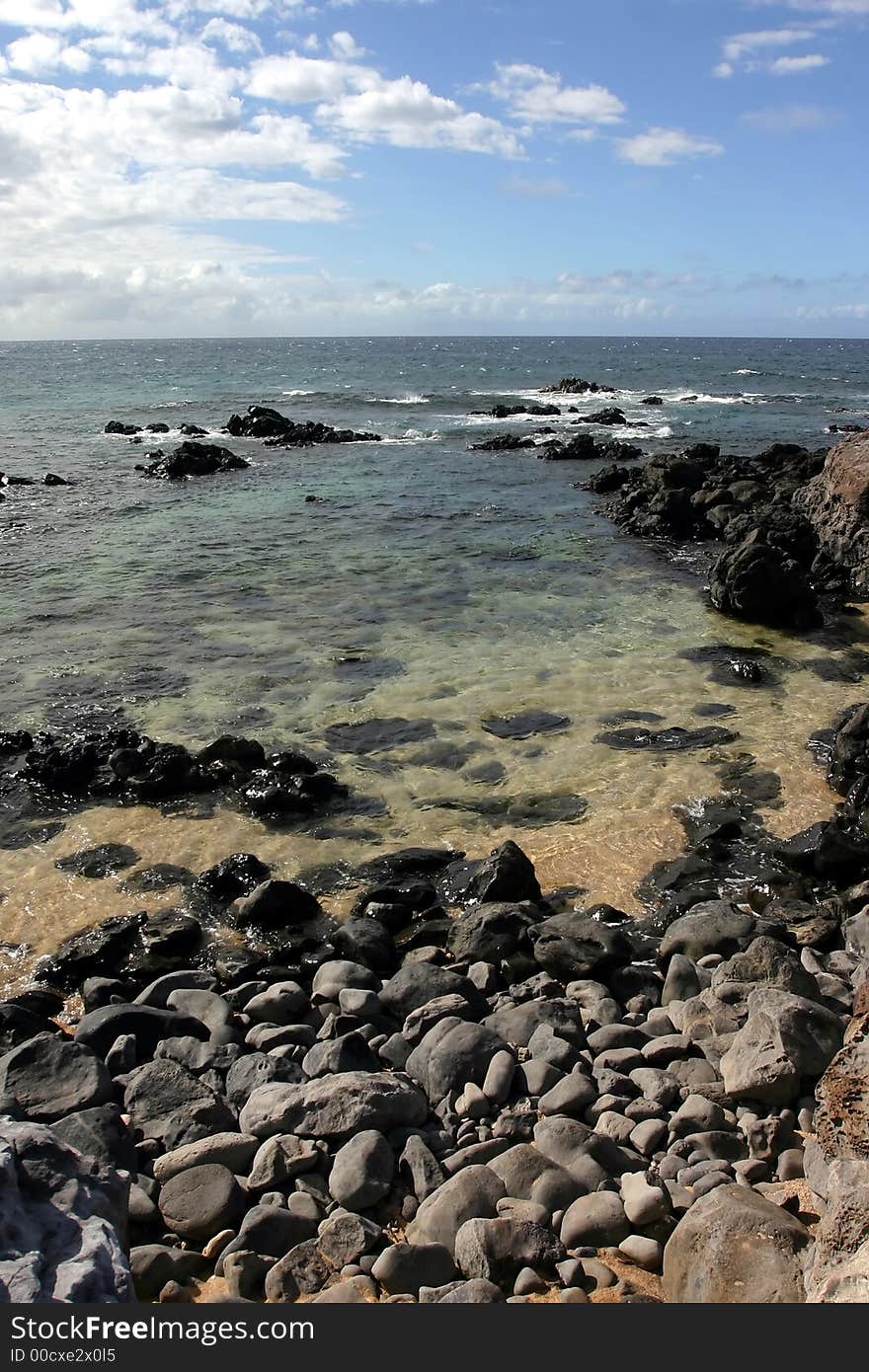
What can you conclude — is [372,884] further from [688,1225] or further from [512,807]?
[688,1225]

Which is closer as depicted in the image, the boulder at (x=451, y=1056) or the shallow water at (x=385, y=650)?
the boulder at (x=451, y=1056)

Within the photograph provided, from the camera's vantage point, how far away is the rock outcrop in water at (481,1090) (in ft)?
18.2

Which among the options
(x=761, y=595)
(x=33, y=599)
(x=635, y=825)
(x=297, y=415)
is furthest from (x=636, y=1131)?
(x=297, y=415)

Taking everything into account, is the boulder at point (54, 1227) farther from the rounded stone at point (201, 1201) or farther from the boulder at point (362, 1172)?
the boulder at point (362, 1172)

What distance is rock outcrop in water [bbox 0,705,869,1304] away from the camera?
5.54 m

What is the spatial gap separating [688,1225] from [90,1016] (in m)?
5.59

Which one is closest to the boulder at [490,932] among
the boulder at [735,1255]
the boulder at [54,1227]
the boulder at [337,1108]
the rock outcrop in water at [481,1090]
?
the rock outcrop in water at [481,1090]

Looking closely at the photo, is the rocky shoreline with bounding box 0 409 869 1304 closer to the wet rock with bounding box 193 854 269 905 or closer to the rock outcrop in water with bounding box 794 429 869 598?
the wet rock with bounding box 193 854 269 905

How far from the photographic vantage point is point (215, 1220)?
6.21 metres

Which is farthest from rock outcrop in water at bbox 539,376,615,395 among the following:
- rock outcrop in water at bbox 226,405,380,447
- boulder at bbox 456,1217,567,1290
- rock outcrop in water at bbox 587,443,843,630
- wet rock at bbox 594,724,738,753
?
boulder at bbox 456,1217,567,1290

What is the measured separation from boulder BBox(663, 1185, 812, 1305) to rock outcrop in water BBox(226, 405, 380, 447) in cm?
5206

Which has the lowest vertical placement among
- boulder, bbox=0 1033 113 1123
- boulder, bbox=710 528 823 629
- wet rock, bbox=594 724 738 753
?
boulder, bbox=0 1033 113 1123

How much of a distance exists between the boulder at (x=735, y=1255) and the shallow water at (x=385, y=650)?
580cm

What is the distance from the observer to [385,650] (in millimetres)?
19734
